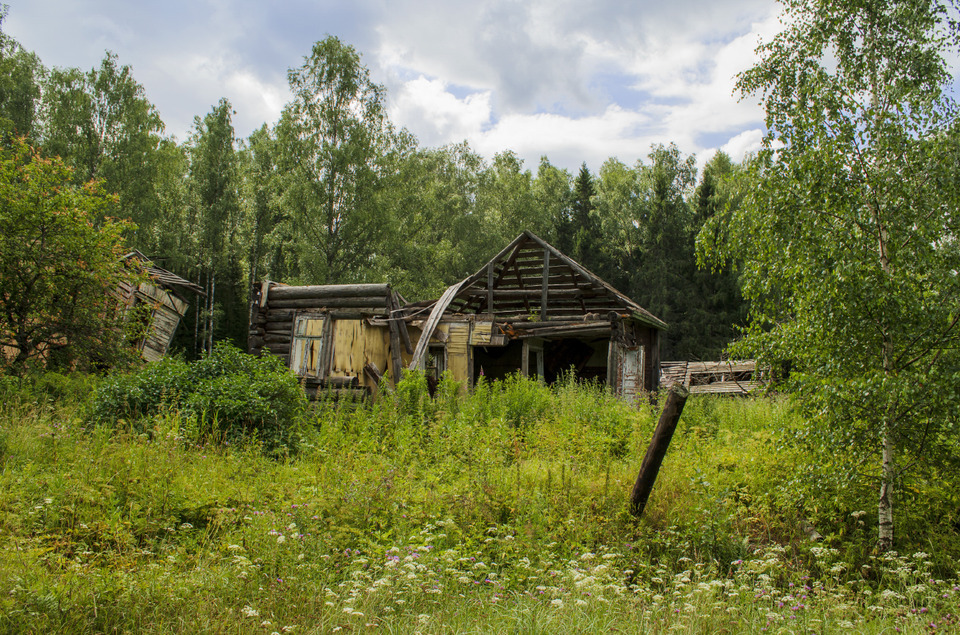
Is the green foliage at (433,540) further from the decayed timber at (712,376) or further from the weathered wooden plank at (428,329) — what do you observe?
the decayed timber at (712,376)

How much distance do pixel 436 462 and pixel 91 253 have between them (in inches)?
313

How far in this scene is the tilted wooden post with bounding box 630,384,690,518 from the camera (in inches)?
192

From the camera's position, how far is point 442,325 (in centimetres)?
1459

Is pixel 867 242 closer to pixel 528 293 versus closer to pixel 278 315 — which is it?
pixel 528 293

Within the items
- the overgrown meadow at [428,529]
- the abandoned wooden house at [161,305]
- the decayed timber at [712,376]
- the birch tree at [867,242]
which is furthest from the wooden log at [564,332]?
the abandoned wooden house at [161,305]

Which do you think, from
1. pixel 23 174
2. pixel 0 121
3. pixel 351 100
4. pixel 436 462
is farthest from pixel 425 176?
pixel 436 462

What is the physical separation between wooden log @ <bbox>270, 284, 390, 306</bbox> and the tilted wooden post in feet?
33.9

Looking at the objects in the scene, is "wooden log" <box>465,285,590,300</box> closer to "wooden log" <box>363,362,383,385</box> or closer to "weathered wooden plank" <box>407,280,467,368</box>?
"weathered wooden plank" <box>407,280,467,368</box>

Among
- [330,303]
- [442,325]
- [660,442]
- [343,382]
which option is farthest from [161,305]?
[660,442]

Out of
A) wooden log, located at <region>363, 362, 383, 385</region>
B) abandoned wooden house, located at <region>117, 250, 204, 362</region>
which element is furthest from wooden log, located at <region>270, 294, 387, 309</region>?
abandoned wooden house, located at <region>117, 250, 204, 362</region>

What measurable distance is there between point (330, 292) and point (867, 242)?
12.5m

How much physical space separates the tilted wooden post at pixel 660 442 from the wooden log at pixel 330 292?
10.3 m

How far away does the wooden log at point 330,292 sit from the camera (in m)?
14.8

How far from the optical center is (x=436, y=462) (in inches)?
273
